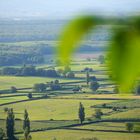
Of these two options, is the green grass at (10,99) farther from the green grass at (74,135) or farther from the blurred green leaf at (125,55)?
the blurred green leaf at (125,55)

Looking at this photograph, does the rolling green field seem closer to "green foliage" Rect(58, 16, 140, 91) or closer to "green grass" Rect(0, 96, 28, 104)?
"green grass" Rect(0, 96, 28, 104)

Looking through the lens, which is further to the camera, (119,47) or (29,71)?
(29,71)

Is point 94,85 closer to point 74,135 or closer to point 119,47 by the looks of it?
point 74,135

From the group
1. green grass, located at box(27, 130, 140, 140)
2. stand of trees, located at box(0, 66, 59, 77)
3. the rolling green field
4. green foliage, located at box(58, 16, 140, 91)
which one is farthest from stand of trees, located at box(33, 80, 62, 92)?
green foliage, located at box(58, 16, 140, 91)

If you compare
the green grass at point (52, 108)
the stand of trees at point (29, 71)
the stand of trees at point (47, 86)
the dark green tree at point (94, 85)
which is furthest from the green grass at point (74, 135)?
the stand of trees at point (29, 71)

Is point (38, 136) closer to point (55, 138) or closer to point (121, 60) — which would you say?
point (55, 138)

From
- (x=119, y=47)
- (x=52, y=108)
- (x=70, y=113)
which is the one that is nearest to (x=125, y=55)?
(x=119, y=47)
